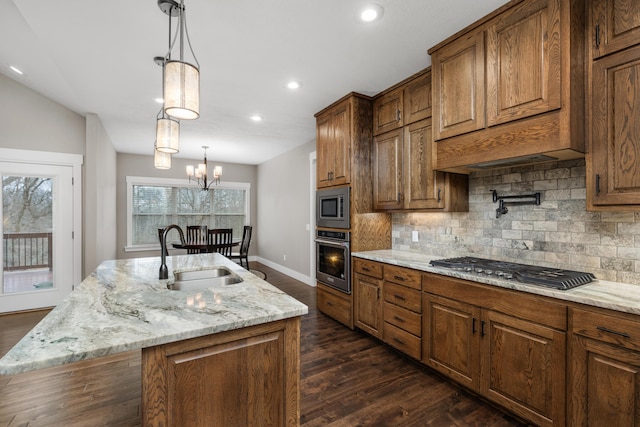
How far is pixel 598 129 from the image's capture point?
169 centimetres

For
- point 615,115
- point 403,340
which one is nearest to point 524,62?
point 615,115

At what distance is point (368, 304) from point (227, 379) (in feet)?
6.60

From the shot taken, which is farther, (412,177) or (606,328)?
(412,177)

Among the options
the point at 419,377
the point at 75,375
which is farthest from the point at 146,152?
the point at 419,377

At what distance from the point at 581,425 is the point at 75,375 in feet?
11.5

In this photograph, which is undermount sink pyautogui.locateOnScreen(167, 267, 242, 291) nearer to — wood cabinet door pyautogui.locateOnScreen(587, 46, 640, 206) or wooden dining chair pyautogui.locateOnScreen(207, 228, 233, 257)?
wood cabinet door pyautogui.locateOnScreen(587, 46, 640, 206)

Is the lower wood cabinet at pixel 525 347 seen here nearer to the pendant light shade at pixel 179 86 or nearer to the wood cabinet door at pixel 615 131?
the wood cabinet door at pixel 615 131

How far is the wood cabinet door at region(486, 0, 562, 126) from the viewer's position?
1723mm

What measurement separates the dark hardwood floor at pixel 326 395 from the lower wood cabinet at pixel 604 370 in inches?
20.1

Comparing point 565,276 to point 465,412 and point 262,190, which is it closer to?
point 465,412

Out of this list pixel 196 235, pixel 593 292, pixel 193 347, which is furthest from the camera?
pixel 196 235

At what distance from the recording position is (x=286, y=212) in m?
6.07

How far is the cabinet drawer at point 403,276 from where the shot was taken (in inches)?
96.5

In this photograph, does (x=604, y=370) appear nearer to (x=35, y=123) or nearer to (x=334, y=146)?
(x=334, y=146)
